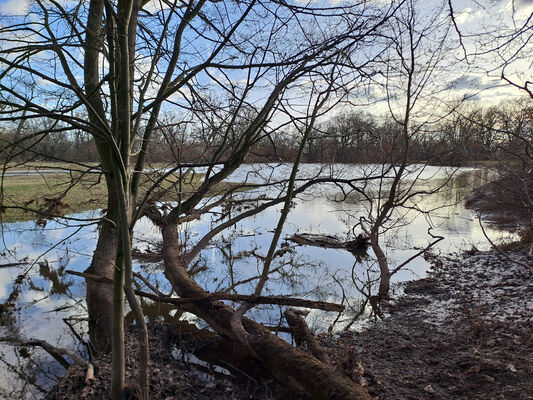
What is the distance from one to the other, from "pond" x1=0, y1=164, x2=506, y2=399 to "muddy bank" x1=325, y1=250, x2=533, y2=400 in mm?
952

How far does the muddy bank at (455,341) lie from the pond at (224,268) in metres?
0.95

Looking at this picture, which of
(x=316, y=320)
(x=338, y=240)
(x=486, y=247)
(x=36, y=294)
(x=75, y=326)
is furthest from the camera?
(x=338, y=240)

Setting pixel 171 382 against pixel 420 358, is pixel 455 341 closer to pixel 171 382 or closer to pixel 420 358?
pixel 420 358

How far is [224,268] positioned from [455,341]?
6.18 m

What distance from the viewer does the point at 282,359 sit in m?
4.30

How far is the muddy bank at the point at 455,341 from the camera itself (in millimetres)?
4012

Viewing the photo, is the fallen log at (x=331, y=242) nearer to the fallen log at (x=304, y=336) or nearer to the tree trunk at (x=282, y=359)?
the fallen log at (x=304, y=336)

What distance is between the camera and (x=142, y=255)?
10.6 m

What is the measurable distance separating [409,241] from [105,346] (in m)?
10.6

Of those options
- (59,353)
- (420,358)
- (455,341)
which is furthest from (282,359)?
(59,353)

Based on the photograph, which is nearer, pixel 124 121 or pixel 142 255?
pixel 124 121

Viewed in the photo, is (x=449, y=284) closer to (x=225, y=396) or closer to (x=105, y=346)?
(x=225, y=396)

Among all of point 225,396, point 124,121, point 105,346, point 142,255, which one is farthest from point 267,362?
point 142,255

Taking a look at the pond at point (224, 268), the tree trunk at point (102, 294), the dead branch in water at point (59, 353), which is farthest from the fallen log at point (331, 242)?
the dead branch in water at point (59, 353)
